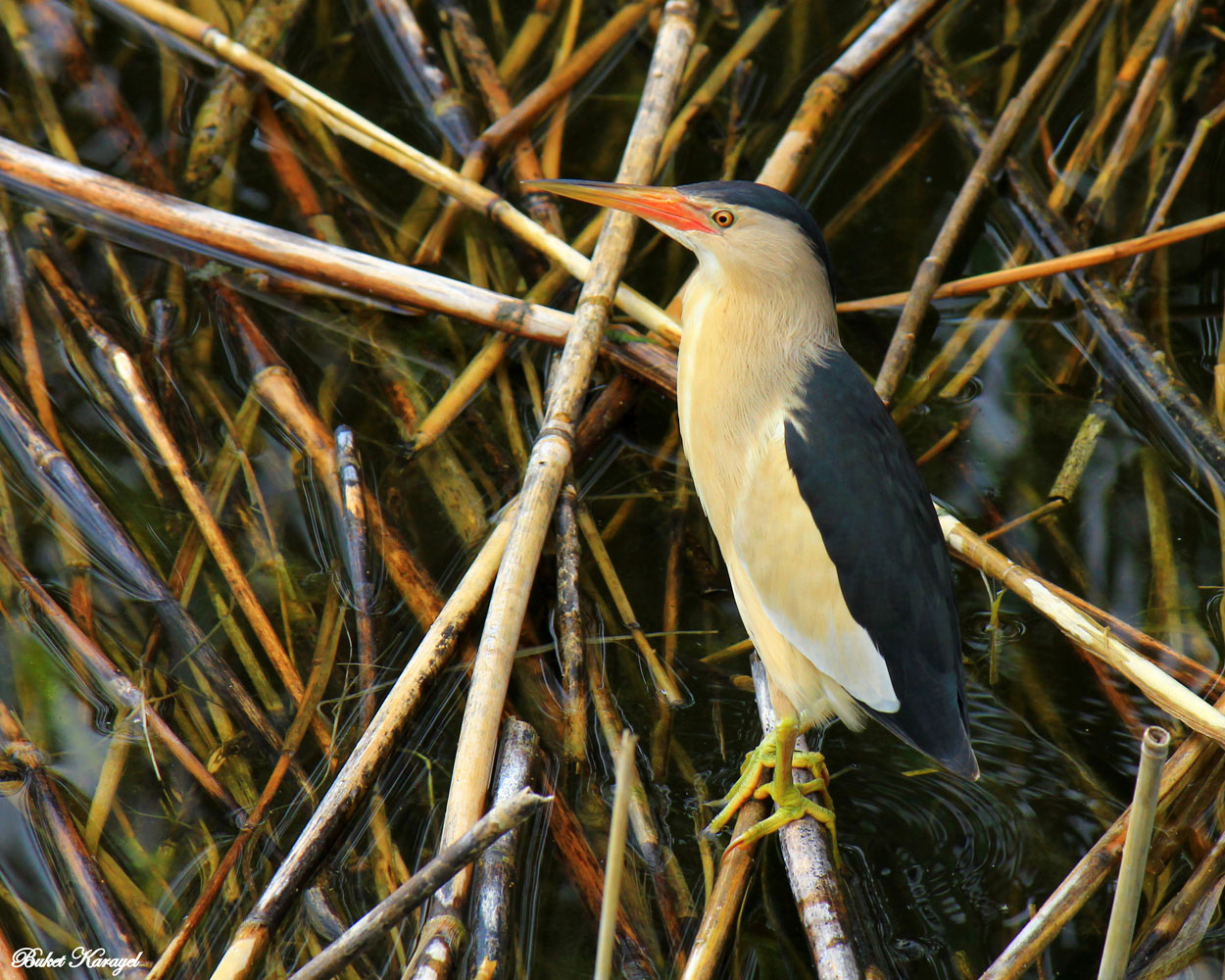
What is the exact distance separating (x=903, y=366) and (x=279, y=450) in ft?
4.56

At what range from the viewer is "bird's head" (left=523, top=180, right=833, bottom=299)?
1.99 m

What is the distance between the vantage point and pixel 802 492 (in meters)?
1.87

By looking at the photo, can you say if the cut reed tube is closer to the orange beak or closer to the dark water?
the dark water

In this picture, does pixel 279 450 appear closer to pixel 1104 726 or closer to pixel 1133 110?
pixel 1104 726

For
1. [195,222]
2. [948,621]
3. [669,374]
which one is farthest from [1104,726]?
[195,222]

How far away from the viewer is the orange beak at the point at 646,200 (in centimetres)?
206

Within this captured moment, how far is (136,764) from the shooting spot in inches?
71.7

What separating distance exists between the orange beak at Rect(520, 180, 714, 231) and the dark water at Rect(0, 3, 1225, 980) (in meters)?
0.60

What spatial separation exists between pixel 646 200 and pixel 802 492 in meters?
0.64
